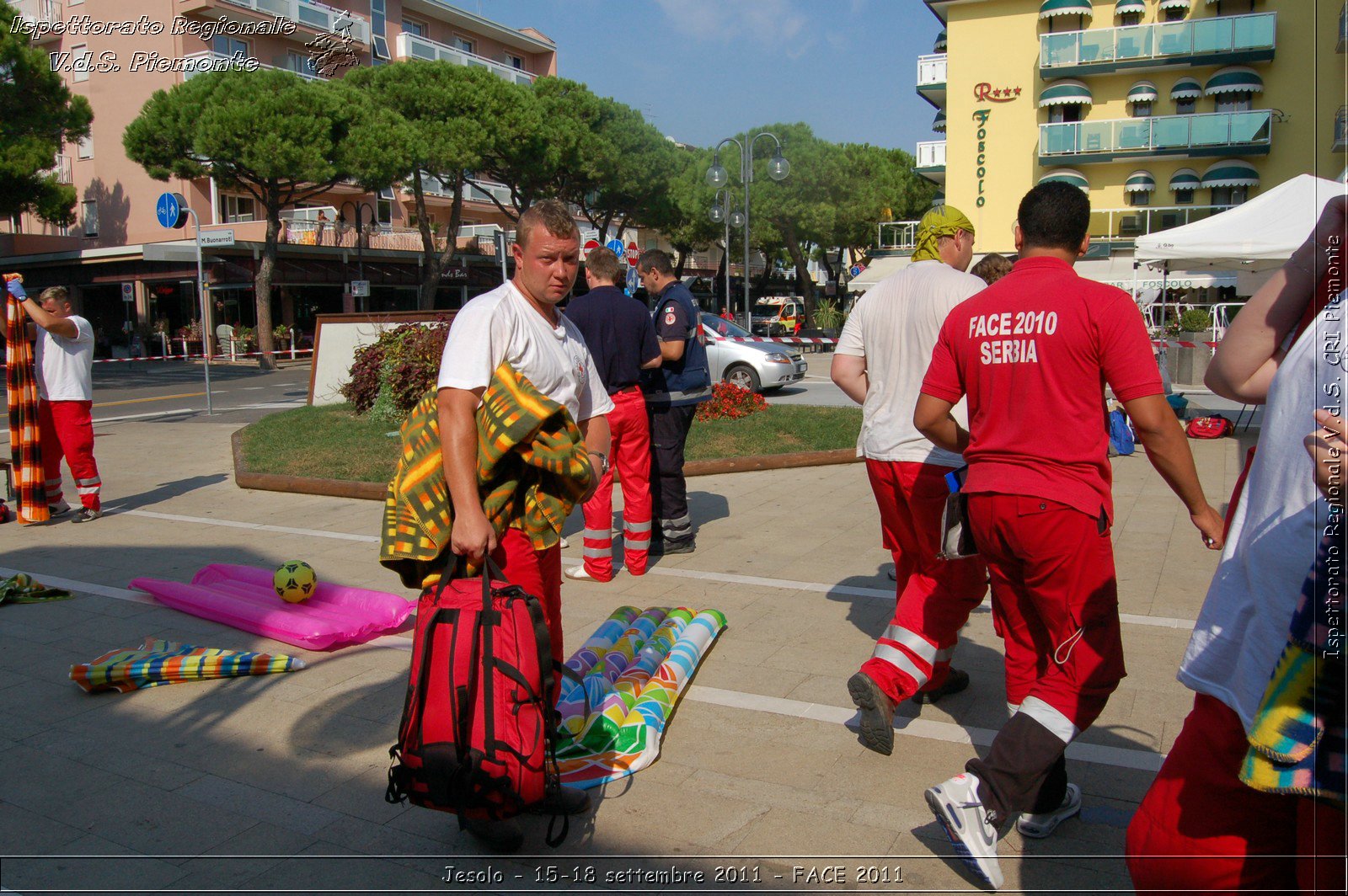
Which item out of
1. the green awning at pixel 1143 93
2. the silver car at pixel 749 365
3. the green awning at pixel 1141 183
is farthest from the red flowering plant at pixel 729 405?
the green awning at pixel 1143 93

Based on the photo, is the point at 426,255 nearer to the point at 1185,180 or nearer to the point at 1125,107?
the point at 1125,107

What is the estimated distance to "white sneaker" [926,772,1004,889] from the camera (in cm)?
274

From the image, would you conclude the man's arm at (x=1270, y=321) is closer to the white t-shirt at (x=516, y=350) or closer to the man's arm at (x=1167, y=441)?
the man's arm at (x=1167, y=441)

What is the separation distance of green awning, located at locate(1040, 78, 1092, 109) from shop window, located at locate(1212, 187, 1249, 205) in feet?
19.2

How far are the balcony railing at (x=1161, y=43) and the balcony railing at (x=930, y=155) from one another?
257 inches

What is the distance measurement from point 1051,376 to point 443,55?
54025mm

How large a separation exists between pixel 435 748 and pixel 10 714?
2607 millimetres

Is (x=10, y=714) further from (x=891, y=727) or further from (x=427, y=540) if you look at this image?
(x=891, y=727)

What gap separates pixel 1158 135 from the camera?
36.5m

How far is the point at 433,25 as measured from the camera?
53969 millimetres

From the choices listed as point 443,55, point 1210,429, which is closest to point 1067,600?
point 1210,429

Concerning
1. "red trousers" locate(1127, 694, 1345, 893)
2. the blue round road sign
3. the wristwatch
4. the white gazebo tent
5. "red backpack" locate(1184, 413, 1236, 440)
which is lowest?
"red backpack" locate(1184, 413, 1236, 440)

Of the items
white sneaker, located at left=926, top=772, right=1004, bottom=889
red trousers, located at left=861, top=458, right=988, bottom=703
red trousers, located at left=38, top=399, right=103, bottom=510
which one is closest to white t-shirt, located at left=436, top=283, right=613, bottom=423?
red trousers, located at left=861, top=458, right=988, bottom=703

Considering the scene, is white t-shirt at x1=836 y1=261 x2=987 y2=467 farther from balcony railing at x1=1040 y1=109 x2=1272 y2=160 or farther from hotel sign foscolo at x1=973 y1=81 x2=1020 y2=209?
hotel sign foscolo at x1=973 y1=81 x2=1020 y2=209
